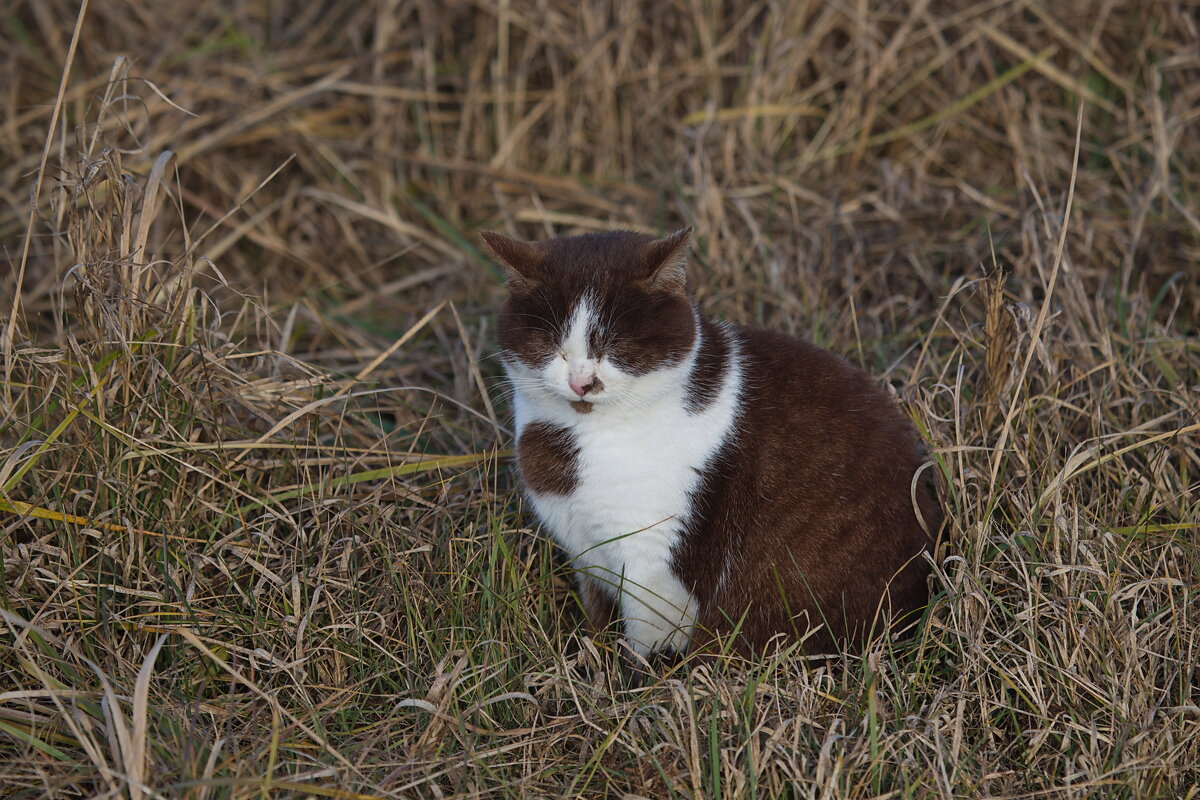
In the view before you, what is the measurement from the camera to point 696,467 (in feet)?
8.53

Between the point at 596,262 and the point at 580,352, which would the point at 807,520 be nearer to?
the point at 580,352

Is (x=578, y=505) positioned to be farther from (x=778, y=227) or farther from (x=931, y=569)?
(x=778, y=227)

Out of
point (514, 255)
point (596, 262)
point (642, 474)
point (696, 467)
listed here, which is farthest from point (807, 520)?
point (514, 255)

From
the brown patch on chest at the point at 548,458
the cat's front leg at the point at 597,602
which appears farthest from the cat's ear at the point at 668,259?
the cat's front leg at the point at 597,602

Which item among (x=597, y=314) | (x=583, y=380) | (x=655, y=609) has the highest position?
(x=597, y=314)

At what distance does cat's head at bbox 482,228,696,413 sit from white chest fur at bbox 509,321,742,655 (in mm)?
43

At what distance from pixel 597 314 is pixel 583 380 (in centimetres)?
16

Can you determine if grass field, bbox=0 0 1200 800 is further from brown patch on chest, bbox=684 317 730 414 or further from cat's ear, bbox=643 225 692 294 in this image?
cat's ear, bbox=643 225 692 294

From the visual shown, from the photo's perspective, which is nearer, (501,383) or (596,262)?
(596,262)

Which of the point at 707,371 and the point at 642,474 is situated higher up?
the point at 707,371

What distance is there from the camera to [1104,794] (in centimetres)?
213

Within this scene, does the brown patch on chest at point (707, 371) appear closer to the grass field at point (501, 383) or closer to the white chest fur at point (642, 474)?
the white chest fur at point (642, 474)

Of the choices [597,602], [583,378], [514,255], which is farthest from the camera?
[597,602]

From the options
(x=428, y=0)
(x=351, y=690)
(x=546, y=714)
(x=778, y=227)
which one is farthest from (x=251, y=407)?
(x=428, y=0)
